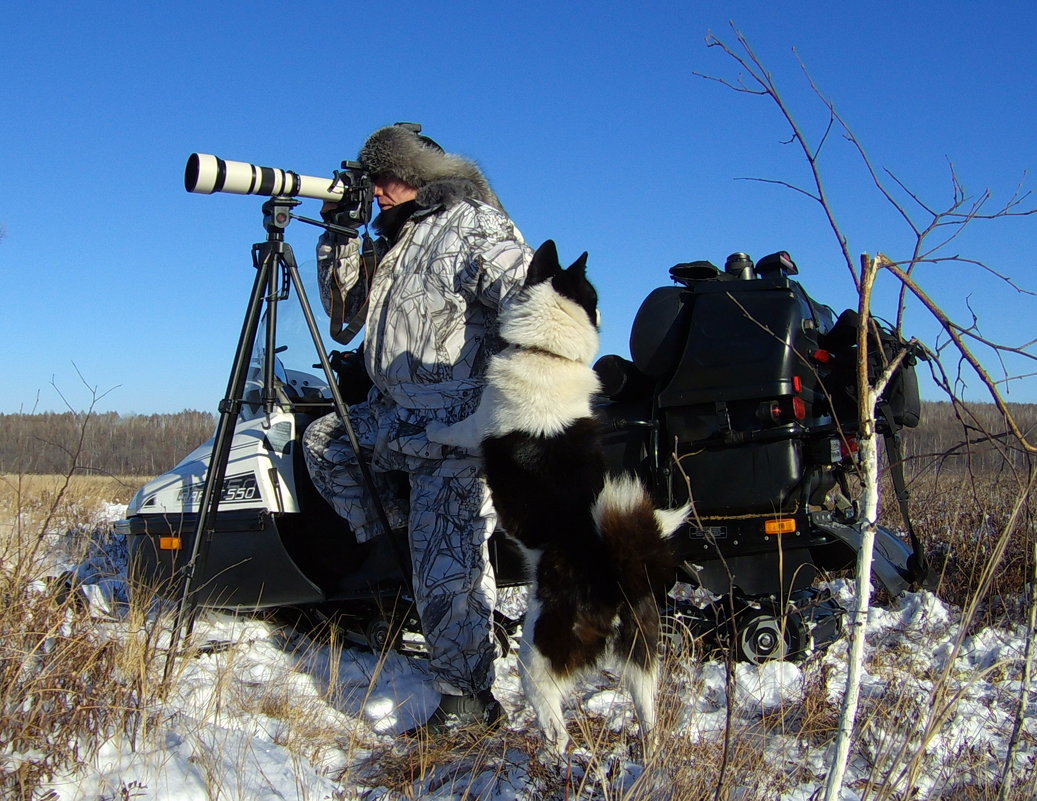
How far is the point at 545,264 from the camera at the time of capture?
2873 millimetres

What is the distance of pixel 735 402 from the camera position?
338cm

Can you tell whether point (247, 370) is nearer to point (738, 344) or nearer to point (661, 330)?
point (661, 330)

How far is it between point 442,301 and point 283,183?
2.48 ft

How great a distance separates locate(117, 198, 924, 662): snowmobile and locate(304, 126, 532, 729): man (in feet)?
0.71

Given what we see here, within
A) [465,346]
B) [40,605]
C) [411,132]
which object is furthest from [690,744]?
[411,132]

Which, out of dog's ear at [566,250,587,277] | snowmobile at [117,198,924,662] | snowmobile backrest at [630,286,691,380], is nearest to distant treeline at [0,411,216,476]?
snowmobile at [117,198,924,662]

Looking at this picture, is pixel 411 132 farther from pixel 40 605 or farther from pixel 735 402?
pixel 40 605

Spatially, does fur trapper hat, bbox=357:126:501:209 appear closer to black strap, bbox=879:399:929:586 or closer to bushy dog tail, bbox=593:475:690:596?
bushy dog tail, bbox=593:475:690:596

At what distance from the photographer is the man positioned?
3088 millimetres

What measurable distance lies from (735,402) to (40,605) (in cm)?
258

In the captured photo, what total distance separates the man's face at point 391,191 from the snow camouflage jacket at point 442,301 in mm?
195

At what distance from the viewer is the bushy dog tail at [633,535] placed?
265cm

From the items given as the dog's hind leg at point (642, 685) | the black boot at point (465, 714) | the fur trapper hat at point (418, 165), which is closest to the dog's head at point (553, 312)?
the fur trapper hat at point (418, 165)

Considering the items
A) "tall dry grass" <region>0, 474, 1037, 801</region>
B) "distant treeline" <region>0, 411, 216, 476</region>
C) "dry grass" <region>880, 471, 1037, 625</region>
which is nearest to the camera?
"tall dry grass" <region>0, 474, 1037, 801</region>
